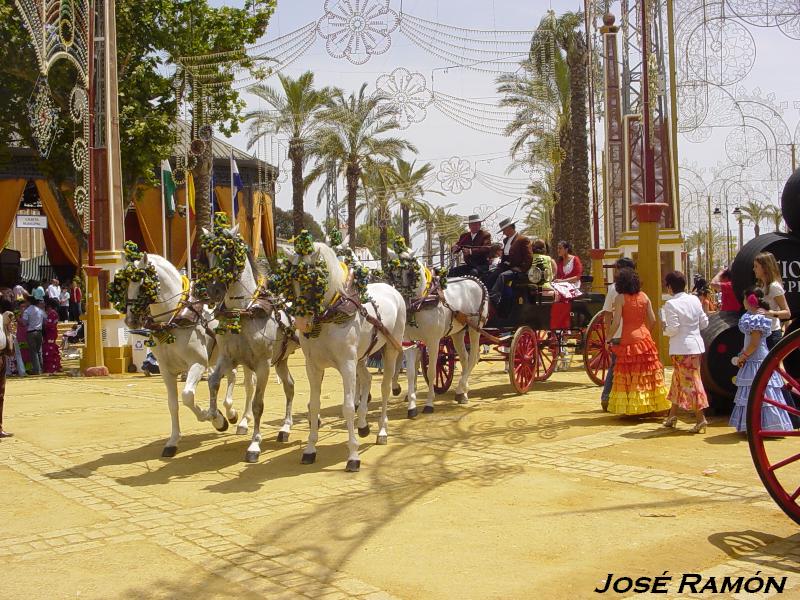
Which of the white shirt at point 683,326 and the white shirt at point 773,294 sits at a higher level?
the white shirt at point 773,294

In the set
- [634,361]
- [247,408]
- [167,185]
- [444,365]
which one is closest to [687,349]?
[634,361]

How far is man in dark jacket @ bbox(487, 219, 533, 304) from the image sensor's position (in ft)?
41.7

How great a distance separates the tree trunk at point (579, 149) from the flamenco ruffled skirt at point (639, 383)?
1860cm

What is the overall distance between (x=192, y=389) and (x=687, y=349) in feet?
17.3

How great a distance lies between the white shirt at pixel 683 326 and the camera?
356 inches

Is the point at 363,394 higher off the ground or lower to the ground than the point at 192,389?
lower

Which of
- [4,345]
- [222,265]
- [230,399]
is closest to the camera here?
[222,265]

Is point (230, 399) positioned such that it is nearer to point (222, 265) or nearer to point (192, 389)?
point (192, 389)

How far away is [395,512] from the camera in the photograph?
6.32 meters

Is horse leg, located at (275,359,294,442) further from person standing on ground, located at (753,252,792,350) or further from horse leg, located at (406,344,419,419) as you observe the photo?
person standing on ground, located at (753,252,792,350)

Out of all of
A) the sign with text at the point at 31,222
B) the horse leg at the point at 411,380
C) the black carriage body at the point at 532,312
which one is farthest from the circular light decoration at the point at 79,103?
the horse leg at the point at 411,380

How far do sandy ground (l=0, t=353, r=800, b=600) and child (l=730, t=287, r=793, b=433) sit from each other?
1.22 feet

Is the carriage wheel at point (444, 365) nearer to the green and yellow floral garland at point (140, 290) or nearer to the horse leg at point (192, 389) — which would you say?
the horse leg at point (192, 389)

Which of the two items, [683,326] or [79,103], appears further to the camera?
[79,103]
